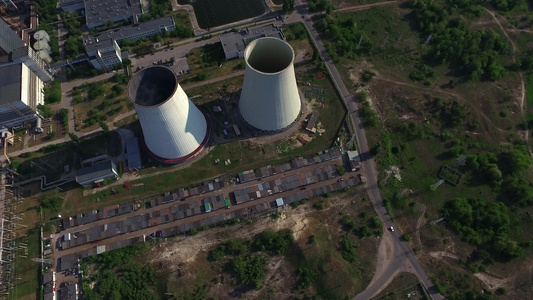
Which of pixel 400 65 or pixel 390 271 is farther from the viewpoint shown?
pixel 400 65

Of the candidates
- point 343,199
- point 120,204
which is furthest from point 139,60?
point 343,199

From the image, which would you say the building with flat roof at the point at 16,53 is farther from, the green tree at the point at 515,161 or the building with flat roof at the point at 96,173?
the green tree at the point at 515,161

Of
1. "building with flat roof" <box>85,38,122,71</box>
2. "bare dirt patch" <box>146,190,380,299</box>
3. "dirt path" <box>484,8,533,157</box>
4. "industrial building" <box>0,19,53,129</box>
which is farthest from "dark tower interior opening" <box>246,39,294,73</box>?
"dirt path" <box>484,8,533,157</box>

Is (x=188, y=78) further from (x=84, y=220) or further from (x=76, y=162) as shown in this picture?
(x=84, y=220)

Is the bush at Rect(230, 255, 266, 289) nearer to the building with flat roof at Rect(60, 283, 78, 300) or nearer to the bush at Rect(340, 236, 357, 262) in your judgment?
the bush at Rect(340, 236, 357, 262)

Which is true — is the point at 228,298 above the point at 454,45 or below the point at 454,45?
below

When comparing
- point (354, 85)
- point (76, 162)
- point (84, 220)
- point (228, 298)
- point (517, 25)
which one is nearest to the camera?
point (228, 298)

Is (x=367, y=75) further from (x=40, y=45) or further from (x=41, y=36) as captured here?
(x=41, y=36)
